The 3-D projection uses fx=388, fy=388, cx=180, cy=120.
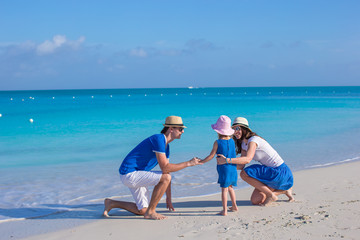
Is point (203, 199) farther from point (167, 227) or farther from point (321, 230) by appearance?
point (321, 230)

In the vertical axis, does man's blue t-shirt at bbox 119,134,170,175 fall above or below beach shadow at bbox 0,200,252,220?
above

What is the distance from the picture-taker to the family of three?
4637 mm

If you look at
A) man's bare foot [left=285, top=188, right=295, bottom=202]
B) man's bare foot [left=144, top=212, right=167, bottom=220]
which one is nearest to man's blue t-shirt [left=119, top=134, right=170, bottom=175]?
man's bare foot [left=144, top=212, right=167, bottom=220]

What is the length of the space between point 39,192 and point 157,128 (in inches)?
484

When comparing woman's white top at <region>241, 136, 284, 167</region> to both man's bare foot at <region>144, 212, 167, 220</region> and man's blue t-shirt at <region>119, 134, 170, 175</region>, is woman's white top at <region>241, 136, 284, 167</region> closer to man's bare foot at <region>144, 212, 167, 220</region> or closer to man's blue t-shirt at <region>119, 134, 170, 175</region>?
man's blue t-shirt at <region>119, 134, 170, 175</region>

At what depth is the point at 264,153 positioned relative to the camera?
16.9ft

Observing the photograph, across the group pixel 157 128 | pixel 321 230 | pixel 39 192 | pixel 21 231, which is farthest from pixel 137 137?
pixel 321 230

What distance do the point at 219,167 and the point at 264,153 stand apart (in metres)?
0.79

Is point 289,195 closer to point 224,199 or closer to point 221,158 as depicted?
point 224,199

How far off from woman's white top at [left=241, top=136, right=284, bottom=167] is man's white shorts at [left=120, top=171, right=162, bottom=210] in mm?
1306

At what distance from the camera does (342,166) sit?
313 inches

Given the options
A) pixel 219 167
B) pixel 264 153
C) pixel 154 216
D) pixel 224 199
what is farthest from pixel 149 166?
pixel 264 153

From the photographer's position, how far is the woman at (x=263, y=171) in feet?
16.8

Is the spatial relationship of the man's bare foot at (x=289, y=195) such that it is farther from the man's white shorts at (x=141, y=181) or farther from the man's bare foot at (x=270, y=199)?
the man's white shorts at (x=141, y=181)
